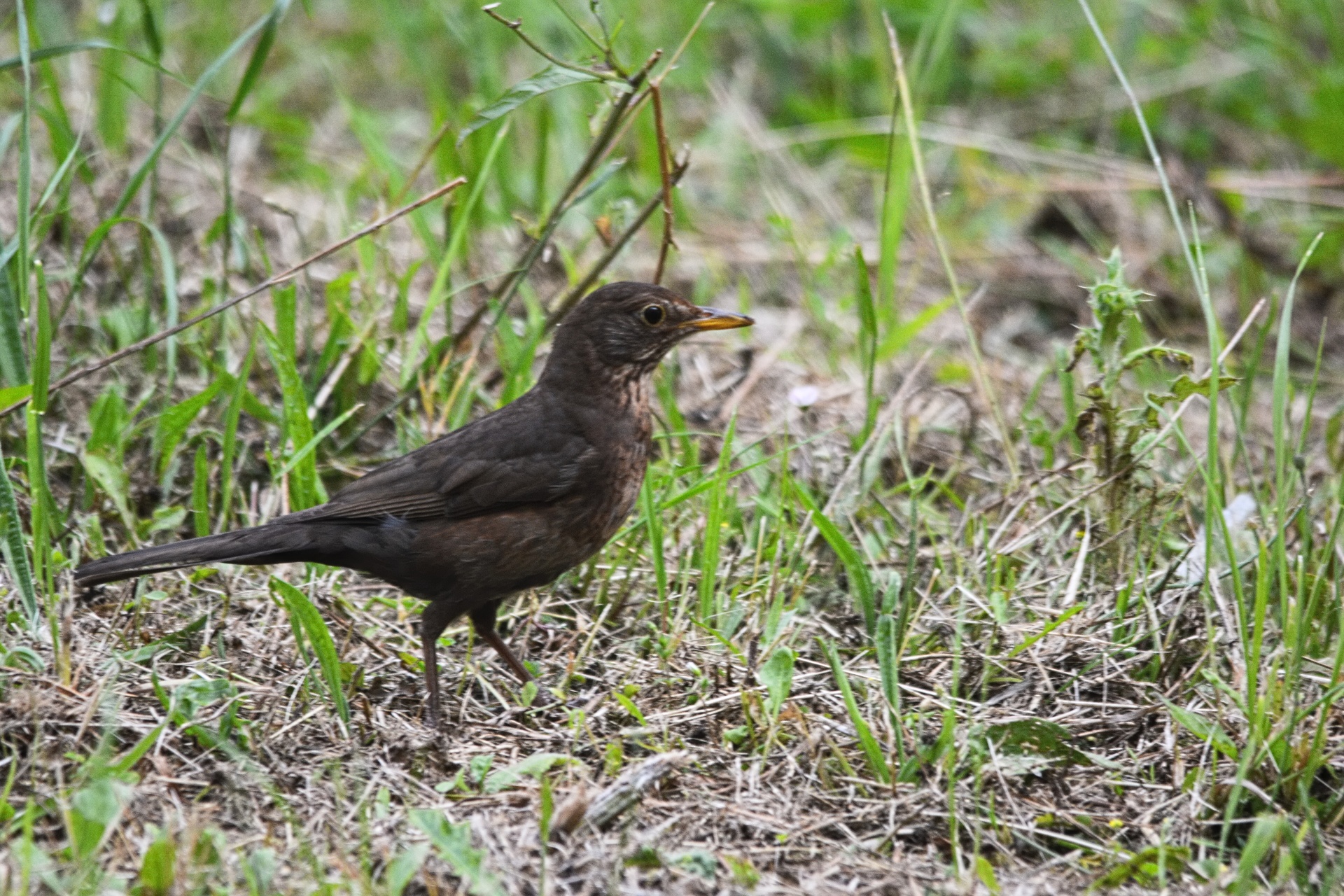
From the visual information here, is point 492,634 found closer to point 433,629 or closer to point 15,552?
point 433,629

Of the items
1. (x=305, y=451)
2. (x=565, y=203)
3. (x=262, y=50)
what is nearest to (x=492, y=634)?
(x=305, y=451)

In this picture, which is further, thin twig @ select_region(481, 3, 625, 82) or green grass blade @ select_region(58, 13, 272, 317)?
green grass blade @ select_region(58, 13, 272, 317)

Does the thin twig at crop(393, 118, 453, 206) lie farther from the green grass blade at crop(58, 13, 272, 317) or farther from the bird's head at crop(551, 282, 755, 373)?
the bird's head at crop(551, 282, 755, 373)

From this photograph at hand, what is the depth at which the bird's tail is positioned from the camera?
4004mm

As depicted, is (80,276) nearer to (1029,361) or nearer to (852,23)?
(1029,361)

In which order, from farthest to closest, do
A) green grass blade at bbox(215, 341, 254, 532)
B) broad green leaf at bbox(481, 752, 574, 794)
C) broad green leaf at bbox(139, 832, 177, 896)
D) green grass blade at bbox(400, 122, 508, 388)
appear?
green grass blade at bbox(400, 122, 508, 388)
green grass blade at bbox(215, 341, 254, 532)
broad green leaf at bbox(481, 752, 574, 794)
broad green leaf at bbox(139, 832, 177, 896)

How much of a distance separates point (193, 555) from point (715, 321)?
178 cm

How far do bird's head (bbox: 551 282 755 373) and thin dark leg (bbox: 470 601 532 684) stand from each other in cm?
88

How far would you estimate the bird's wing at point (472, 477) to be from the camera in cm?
435

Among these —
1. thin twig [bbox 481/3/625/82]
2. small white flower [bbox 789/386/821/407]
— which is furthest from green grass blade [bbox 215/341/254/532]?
small white flower [bbox 789/386/821/407]

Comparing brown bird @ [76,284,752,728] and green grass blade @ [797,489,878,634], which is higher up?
brown bird @ [76,284,752,728]

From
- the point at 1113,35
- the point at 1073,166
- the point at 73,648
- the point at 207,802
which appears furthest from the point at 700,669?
the point at 1113,35

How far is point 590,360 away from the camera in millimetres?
4695

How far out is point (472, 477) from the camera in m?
4.41
